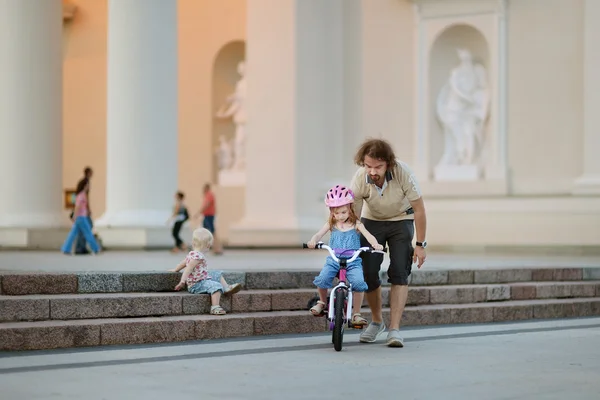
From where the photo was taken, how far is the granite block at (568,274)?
16.6 metres

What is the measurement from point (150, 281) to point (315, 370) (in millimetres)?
3476

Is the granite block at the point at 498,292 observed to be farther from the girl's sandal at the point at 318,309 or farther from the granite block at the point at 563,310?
the girl's sandal at the point at 318,309

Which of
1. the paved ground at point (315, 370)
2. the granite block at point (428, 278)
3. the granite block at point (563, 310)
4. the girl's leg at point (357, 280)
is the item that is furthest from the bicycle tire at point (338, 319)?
the granite block at point (563, 310)

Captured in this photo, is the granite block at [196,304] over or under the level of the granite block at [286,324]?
over

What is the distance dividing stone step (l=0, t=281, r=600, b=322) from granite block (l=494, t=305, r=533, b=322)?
44cm

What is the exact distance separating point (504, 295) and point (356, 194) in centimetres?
480

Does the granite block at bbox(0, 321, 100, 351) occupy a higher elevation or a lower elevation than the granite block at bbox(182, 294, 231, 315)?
lower

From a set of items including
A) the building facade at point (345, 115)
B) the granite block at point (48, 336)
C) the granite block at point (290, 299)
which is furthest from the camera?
the building facade at point (345, 115)

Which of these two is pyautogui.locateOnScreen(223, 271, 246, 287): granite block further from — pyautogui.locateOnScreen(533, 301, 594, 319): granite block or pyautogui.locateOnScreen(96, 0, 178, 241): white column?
pyautogui.locateOnScreen(96, 0, 178, 241): white column

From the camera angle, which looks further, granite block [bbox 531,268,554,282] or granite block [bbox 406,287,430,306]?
granite block [bbox 531,268,554,282]

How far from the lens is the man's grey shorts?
36.1ft

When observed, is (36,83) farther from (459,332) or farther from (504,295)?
(459,332)

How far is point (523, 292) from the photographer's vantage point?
15.5 m

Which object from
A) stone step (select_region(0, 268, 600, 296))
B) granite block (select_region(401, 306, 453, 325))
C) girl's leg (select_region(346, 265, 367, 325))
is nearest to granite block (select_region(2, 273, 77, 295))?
stone step (select_region(0, 268, 600, 296))
